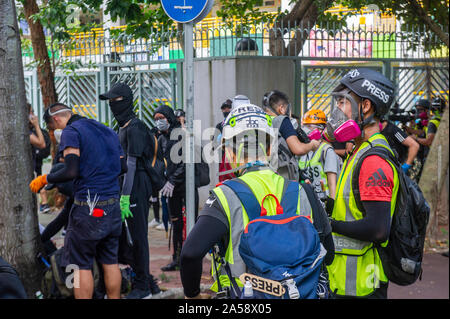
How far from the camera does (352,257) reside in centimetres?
311

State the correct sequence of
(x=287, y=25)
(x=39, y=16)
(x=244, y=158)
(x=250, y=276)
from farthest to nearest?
(x=287, y=25) < (x=39, y=16) < (x=244, y=158) < (x=250, y=276)

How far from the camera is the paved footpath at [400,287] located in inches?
236

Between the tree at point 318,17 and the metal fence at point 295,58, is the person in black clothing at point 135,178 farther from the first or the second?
the tree at point 318,17

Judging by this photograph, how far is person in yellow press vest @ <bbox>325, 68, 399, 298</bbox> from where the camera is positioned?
294 cm

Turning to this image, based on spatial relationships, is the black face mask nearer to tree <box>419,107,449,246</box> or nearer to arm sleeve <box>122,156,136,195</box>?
arm sleeve <box>122,156,136,195</box>

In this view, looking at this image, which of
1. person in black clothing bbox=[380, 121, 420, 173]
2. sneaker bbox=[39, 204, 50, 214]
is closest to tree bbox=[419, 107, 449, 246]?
person in black clothing bbox=[380, 121, 420, 173]

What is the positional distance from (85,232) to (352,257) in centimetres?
258

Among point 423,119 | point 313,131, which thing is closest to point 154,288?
point 313,131

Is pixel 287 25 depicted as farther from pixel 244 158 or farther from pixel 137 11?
pixel 244 158

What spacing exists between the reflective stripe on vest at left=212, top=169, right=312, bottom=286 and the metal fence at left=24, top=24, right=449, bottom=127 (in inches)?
269

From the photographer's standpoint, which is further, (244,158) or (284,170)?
(284,170)

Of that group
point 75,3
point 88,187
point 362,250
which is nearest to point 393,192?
point 362,250
